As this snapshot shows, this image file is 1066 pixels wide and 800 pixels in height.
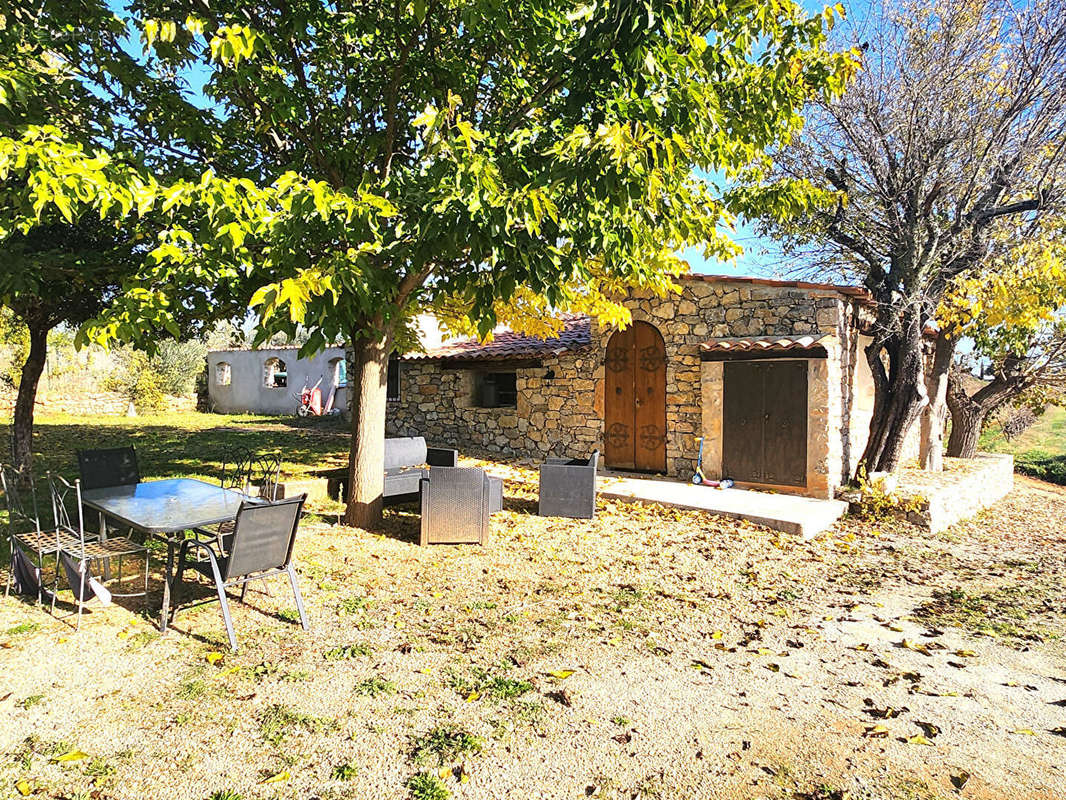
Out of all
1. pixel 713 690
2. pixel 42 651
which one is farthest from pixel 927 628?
pixel 42 651

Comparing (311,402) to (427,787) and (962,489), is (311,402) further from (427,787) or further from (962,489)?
(427,787)

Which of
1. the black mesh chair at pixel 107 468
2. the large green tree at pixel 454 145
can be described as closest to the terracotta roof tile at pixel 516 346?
the large green tree at pixel 454 145

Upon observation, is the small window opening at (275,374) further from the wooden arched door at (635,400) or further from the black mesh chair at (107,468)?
the black mesh chair at (107,468)

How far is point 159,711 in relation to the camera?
3.16m

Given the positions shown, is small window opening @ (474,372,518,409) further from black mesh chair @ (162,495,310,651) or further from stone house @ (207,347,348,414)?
stone house @ (207,347,348,414)

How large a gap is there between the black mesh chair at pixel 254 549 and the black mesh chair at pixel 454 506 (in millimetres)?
2236

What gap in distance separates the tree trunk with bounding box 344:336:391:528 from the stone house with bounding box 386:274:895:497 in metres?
5.37

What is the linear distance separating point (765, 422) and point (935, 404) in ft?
17.1

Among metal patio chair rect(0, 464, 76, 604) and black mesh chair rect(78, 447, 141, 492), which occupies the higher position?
black mesh chair rect(78, 447, 141, 492)

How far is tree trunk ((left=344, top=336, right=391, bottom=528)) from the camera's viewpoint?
693 cm

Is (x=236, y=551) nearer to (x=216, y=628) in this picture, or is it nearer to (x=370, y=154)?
(x=216, y=628)

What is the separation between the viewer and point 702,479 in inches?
389

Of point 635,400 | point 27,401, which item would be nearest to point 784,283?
point 635,400

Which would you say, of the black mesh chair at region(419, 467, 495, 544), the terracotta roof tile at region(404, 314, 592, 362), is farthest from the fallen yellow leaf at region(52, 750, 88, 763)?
the terracotta roof tile at region(404, 314, 592, 362)
